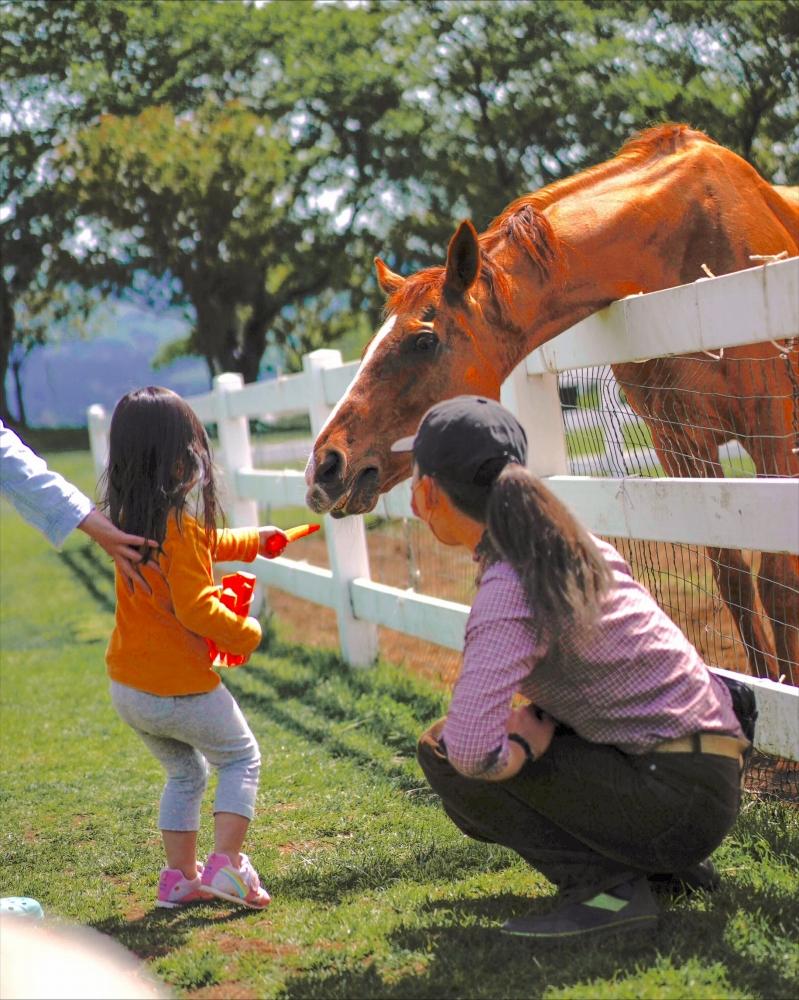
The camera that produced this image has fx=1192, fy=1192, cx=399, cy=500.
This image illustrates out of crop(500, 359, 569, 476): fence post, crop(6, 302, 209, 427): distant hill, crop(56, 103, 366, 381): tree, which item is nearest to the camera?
crop(500, 359, 569, 476): fence post

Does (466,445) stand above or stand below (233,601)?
above

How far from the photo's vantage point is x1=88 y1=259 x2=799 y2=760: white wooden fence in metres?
3.03

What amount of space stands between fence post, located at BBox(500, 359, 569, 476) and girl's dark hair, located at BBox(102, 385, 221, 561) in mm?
1489

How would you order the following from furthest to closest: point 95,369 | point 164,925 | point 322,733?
point 95,369 → point 322,733 → point 164,925

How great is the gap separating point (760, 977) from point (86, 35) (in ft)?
98.3

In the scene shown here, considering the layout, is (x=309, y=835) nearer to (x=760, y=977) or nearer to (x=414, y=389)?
(x=414, y=389)

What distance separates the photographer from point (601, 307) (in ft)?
12.4

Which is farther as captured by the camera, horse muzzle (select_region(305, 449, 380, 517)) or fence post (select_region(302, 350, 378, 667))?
fence post (select_region(302, 350, 378, 667))

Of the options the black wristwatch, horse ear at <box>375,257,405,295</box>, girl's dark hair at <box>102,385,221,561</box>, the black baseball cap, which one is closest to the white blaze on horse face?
horse ear at <box>375,257,405,295</box>

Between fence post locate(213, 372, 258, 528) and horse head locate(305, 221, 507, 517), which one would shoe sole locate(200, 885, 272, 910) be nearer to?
horse head locate(305, 221, 507, 517)

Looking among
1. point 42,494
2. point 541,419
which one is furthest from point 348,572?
point 42,494

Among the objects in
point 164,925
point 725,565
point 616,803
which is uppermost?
point 725,565

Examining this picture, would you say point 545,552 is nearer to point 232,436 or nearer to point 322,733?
point 322,733

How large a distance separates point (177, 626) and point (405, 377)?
3.36 ft
